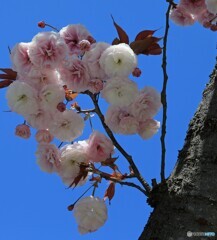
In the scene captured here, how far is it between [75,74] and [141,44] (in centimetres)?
26

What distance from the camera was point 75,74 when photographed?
159 centimetres

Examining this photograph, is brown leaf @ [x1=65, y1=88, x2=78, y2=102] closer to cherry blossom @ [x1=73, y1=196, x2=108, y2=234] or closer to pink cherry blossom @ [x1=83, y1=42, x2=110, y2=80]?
pink cherry blossom @ [x1=83, y1=42, x2=110, y2=80]

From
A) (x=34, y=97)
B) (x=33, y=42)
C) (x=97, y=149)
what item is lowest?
(x=97, y=149)

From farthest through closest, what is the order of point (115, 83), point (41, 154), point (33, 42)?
1. point (41, 154)
2. point (33, 42)
3. point (115, 83)

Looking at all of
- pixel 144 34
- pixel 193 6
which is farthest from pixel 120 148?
pixel 193 6

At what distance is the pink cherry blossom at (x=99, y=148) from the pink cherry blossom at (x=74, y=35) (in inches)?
12.7

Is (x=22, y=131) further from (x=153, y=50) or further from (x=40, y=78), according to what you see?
(x=153, y=50)

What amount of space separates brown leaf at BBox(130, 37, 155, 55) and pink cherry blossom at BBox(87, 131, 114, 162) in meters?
0.33

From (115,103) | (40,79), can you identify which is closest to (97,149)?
(115,103)

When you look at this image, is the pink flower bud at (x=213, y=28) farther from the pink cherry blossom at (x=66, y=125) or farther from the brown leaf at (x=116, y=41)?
the pink cherry blossom at (x=66, y=125)

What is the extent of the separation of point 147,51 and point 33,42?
399 mm

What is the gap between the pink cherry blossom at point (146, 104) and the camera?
1677 millimetres

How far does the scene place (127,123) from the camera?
5.55 feet

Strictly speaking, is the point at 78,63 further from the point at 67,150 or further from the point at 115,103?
the point at 67,150
